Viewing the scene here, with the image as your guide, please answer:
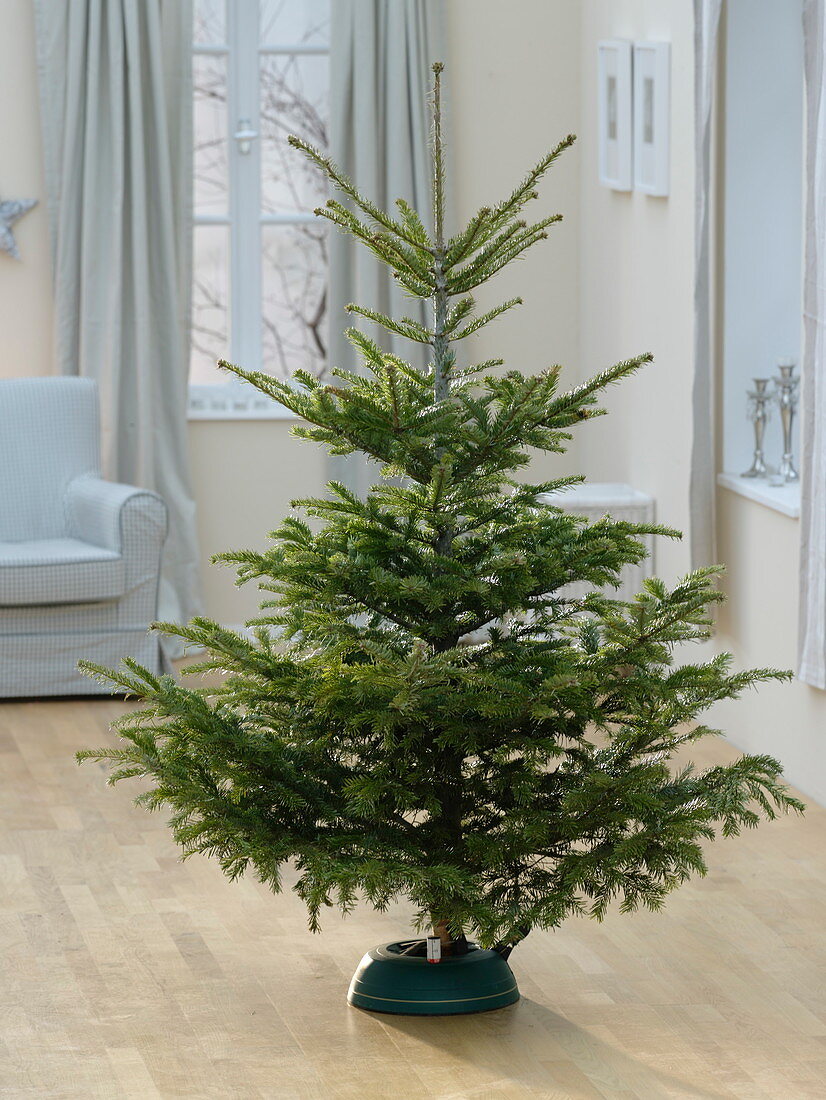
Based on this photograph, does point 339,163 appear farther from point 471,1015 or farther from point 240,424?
point 471,1015

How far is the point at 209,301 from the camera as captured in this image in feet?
21.3

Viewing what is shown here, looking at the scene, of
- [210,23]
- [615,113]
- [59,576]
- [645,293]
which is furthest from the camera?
[210,23]

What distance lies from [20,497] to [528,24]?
2593 mm

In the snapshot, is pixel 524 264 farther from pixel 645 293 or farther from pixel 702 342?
pixel 702 342

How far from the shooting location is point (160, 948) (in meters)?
3.30

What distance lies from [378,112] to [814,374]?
2691mm

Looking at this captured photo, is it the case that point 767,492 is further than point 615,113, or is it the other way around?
point 615,113

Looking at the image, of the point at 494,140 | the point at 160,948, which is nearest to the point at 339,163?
the point at 494,140

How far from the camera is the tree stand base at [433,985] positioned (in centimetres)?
291

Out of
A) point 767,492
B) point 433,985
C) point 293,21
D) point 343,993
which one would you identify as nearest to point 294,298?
point 293,21

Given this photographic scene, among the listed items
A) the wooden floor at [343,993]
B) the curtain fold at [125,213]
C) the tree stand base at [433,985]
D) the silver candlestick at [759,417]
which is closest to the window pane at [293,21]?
the curtain fold at [125,213]

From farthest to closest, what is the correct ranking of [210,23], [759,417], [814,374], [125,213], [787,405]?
[210,23]
[125,213]
[759,417]
[787,405]
[814,374]

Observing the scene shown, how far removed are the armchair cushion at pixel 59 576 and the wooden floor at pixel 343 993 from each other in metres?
1.46

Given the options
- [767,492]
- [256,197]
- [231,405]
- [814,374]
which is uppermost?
[256,197]
